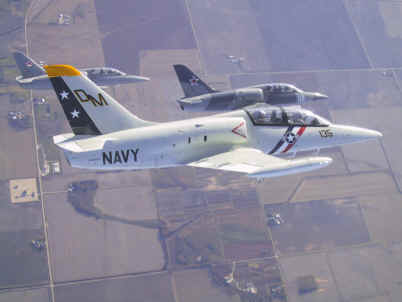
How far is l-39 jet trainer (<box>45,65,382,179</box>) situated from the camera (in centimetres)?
2558

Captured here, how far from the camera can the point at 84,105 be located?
26375mm

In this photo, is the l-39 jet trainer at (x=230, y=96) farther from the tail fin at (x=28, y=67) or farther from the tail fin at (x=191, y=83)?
the tail fin at (x=28, y=67)

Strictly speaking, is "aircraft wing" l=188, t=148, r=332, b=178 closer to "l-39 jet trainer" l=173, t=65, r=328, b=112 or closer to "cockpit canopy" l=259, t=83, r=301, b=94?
"l-39 jet trainer" l=173, t=65, r=328, b=112

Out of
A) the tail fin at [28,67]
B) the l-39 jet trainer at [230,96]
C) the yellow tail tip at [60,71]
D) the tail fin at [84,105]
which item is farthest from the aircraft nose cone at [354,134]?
the tail fin at [28,67]

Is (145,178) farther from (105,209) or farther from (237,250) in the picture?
(237,250)

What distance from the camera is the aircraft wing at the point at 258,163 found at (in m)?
24.2

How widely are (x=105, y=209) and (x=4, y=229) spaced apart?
826 cm

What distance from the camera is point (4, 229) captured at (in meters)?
36.2

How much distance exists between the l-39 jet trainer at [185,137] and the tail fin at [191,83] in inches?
223

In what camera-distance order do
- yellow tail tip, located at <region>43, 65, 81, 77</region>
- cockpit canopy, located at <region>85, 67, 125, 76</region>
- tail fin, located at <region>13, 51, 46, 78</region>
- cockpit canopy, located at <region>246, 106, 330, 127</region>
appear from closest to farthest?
yellow tail tip, located at <region>43, 65, 81, 77</region>
cockpit canopy, located at <region>246, 106, 330, 127</region>
tail fin, located at <region>13, 51, 46, 78</region>
cockpit canopy, located at <region>85, 67, 125, 76</region>

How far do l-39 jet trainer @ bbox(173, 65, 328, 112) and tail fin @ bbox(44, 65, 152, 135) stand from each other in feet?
25.0

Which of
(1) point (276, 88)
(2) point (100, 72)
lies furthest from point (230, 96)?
(2) point (100, 72)

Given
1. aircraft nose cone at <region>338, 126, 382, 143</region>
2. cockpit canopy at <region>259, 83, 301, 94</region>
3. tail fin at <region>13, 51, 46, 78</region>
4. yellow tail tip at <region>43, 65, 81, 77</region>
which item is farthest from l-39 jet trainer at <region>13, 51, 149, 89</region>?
aircraft nose cone at <region>338, 126, 382, 143</region>

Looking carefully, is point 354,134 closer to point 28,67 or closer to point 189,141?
point 189,141
